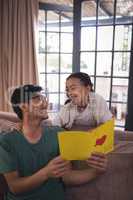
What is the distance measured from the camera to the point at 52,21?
127 inches

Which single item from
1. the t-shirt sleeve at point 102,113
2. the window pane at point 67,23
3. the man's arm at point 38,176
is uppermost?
the window pane at point 67,23

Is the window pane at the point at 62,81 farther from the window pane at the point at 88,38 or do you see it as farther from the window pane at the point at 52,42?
the window pane at the point at 88,38

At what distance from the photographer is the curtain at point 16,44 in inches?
113

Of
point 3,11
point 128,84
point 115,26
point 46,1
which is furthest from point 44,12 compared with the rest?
point 128,84

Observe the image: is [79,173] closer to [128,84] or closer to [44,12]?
[128,84]

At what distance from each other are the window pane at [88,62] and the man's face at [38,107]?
5.74 ft

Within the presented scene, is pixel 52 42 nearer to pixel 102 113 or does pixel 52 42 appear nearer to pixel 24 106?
pixel 102 113

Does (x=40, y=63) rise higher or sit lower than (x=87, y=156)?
higher

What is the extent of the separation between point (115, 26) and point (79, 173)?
1.97 metres

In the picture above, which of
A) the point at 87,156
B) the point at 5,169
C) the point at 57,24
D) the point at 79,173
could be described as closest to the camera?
the point at 87,156

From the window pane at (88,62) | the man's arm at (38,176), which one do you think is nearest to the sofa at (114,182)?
the man's arm at (38,176)

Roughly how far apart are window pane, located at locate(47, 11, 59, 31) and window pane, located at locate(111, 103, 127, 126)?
4.02ft

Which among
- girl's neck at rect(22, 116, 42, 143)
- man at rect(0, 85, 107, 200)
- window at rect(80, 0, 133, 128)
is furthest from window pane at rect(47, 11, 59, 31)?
girl's neck at rect(22, 116, 42, 143)

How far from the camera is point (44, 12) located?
10.4 feet
